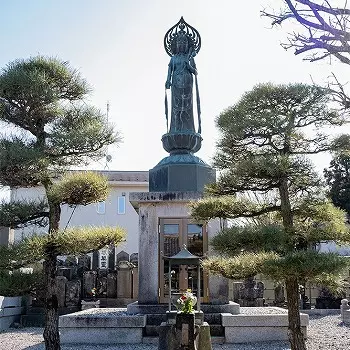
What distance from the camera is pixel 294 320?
20.6 feet

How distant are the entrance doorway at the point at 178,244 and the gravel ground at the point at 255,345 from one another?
1260mm

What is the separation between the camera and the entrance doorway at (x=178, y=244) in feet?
30.7

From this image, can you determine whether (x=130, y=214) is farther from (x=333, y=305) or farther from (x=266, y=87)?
(x=266, y=87)

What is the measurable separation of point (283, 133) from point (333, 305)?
12292mm

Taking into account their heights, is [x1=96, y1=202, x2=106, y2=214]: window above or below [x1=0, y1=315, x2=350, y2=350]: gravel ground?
above

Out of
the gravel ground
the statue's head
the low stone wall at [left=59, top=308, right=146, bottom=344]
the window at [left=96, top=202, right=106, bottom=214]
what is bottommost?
the gravel ground

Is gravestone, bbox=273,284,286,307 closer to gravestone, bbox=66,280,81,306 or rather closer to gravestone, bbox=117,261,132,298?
gravestone, bbox=117,261,132,298

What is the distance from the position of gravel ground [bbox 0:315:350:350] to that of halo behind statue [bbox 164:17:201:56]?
21.9 ft

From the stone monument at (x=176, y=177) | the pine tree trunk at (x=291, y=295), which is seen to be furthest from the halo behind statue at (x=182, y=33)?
the pine tree trunk at (x=291, y=295)

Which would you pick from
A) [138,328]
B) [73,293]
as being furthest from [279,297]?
[138,328]

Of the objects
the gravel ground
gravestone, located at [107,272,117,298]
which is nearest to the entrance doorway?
the gravel ground

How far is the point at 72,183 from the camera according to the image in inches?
273

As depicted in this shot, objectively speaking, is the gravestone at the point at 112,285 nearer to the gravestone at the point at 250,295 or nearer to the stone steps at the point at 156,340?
the gravestone at the point at 250,295

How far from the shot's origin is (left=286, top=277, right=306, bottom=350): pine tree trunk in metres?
6.13
